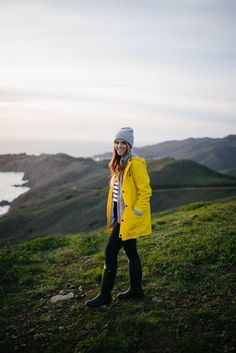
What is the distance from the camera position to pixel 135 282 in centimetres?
881

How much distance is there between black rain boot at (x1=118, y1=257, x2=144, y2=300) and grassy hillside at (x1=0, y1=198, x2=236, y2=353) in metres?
0.20

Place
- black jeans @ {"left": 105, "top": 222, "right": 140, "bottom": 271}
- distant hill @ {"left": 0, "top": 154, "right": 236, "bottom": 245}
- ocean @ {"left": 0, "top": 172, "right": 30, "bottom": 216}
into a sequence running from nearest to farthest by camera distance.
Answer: black jeans @ {"left": 105, "top": 222, "right": 140, "bottom": 271} → distant hill @ {"left": 0, "top": 154, "right": 236, "bottom": 245} → ocean @ {"left": 0, "top": 172, "right": 30, "bottom": 216}

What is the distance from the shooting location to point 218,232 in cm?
1297

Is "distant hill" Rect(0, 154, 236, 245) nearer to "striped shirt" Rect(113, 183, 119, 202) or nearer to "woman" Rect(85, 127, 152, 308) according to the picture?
"woman" Rect(85, 127, 152, 308)

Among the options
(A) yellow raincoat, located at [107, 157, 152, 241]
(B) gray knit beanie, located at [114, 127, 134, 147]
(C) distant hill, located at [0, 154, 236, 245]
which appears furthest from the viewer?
(C) distant hill, located at [0, 154, 236, 245]

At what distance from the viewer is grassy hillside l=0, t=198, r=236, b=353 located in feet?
23.7

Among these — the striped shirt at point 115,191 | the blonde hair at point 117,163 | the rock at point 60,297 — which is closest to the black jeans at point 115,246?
the striped shirt at point 115,191

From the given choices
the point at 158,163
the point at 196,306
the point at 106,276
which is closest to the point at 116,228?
the point at 106,276

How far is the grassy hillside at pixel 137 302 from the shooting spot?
23.7 feet

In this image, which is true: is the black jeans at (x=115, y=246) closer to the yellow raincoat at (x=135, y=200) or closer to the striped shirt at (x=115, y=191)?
the yellow raincoat at (x=135, y=200)

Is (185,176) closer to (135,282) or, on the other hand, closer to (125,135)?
(135,282)

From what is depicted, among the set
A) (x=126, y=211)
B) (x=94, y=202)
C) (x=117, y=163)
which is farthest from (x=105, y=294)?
(x=94, y=202)

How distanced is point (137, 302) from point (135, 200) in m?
2.55

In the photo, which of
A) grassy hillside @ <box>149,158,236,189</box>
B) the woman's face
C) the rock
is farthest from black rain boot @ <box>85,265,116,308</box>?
grassy hillside @ <box>149,158,236,189</box>
